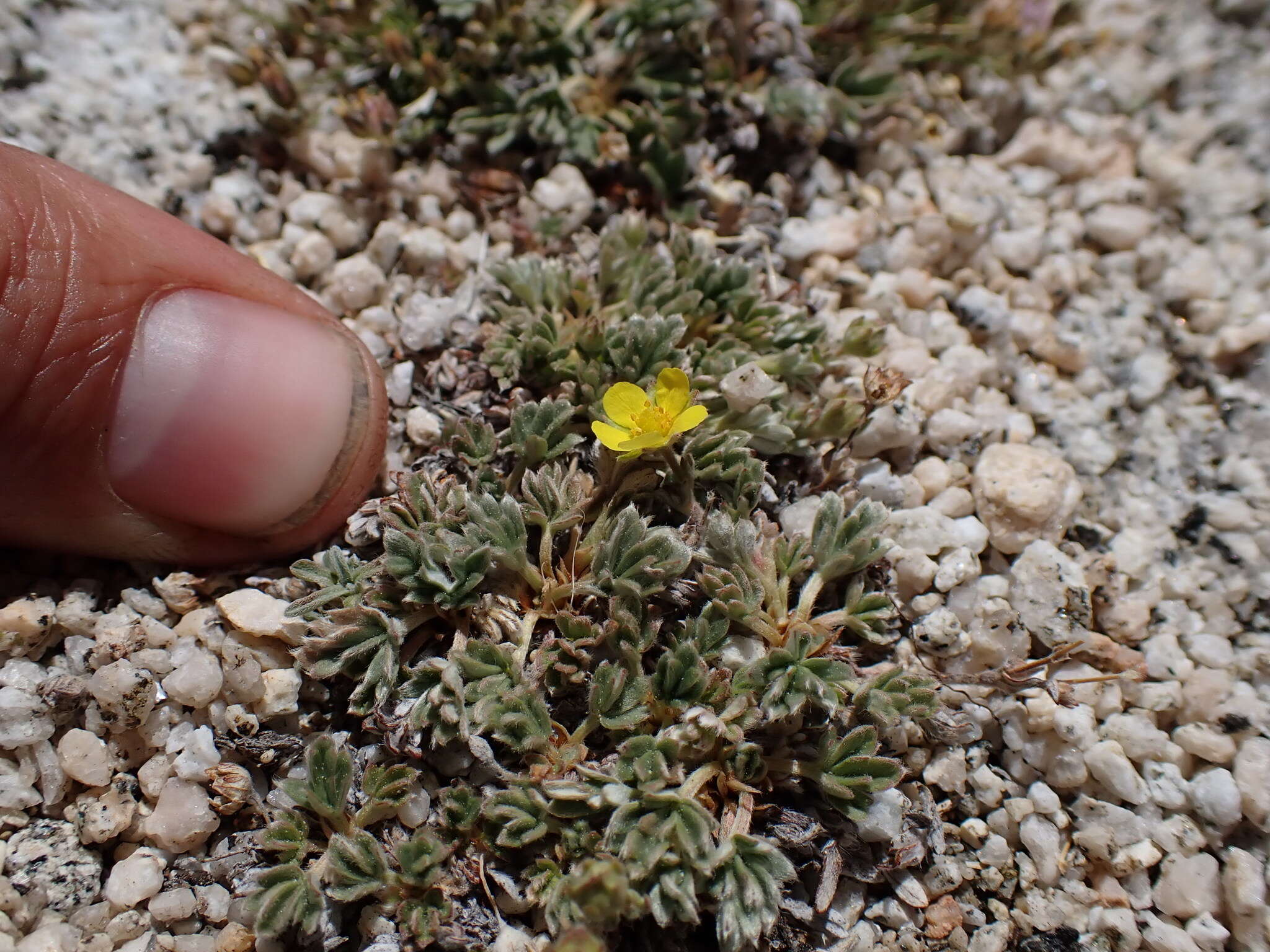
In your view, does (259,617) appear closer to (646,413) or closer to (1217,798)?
(646,413)

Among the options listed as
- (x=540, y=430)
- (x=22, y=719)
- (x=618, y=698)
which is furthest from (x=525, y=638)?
(x=22, y=719)

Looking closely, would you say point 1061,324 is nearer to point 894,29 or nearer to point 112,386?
point 894,29

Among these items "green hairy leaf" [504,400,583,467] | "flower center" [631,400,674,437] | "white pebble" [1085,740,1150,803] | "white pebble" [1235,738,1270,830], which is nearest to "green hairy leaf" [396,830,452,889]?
"green hairy leaf" [504,400,583,467]

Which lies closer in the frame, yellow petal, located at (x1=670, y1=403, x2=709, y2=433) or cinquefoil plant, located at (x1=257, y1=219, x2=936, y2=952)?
cinquefoil plant, located at (x1=257, y1=219, x2=936, y2=952)

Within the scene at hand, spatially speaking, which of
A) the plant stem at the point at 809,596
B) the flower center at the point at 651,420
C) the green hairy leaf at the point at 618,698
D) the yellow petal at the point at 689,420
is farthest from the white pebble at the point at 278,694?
the plant stem at the point at 809,596

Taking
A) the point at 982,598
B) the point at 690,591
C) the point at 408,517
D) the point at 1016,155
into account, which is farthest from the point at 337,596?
the point at 1016,155

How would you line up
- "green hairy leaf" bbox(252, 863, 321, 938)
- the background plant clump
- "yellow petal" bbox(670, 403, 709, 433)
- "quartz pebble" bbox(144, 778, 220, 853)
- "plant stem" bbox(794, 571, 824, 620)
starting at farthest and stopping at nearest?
the background plant clump, "plant stem" bbox(794, 571, 824, 620), "yellow petal" bbox(670, 403, 709, 433), "quartz pebble" bbox(144, 778, 220, 853), "green hairy leaf" bbox(252, 863, 321, 938)

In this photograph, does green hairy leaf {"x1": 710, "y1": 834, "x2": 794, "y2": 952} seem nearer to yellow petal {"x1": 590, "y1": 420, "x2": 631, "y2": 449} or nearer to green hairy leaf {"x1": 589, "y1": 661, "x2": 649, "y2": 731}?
green hairy leaf {"x1": 589, "y1": 661, "x2": 649, "y2": 731}
